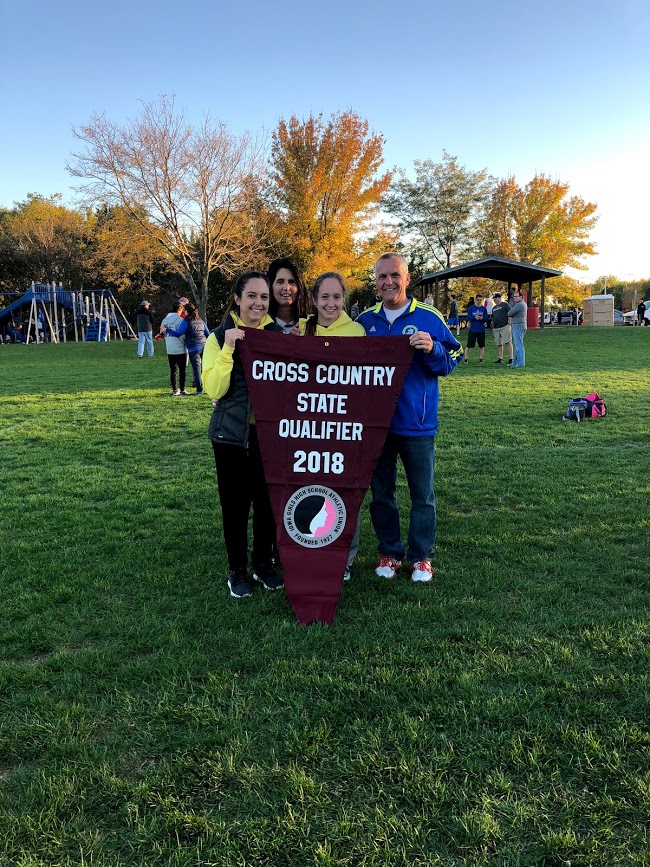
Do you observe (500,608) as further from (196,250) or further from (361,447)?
(196,250)

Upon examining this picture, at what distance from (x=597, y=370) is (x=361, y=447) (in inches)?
509

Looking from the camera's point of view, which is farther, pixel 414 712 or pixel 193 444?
pixel 193 444

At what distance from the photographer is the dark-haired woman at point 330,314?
336 cm

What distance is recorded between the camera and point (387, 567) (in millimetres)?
3779

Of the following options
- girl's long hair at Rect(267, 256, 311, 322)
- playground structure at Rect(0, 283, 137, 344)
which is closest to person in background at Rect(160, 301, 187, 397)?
girl's long hair at Rect(267, 256, 311, 322)

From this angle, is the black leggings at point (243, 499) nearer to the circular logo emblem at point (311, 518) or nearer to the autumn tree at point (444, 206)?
the circular logo emblem at point (311, 518)

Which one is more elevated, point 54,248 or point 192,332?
point 54,248

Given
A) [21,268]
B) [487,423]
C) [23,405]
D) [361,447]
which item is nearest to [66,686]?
[361,447]

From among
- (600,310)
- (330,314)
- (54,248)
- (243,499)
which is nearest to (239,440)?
(243,499)

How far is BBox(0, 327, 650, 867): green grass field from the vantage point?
1881 mm

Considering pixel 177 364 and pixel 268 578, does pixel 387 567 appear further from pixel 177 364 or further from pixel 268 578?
pixel 177 364

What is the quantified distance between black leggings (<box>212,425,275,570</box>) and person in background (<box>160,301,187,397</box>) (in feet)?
21.7

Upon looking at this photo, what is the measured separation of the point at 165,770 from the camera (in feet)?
7.02

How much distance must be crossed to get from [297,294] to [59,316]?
34131mm
